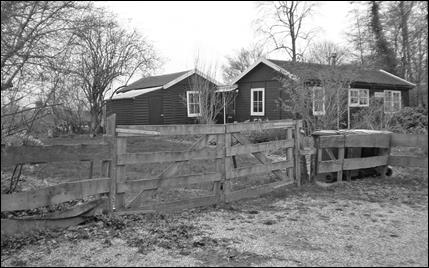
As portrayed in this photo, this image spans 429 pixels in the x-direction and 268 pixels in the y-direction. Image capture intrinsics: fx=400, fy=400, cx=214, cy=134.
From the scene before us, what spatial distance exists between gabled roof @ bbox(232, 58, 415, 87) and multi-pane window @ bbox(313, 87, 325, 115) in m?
0.95

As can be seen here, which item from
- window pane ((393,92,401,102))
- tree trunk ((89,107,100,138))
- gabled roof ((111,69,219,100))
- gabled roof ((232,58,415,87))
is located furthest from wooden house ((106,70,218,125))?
window pane ((393,92,401,102))

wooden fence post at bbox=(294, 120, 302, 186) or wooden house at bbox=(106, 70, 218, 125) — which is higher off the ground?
wooden house at bbox=(106, 70, 218, 125)

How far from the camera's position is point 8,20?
4418 millimetres

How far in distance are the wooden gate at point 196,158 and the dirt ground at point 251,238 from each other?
0.67 ft

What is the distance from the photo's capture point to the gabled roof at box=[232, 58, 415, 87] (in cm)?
1681

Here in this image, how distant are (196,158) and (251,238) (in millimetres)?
1658

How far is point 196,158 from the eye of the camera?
583 cm

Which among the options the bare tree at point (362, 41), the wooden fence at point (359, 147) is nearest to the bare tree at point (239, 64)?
the bare tree at point (362, 41)

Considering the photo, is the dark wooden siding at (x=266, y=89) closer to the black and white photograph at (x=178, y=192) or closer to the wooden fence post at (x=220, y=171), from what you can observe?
the black and white photograph at (x=178, y=192)

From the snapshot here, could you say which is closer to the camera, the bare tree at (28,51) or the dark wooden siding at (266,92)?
the bare tree at (28,51)

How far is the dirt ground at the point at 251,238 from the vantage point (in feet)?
12.7

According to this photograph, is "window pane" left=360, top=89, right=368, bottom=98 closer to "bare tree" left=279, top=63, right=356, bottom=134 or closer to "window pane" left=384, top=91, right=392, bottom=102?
"window pane" left=384, top=91, right=392, bottom=102

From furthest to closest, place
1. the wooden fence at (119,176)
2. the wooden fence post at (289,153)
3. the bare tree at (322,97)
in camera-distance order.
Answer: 1. the bare tree at (322,97)
2. the wooden fence post at (289,153)
3. the wooden fence at (119,176)

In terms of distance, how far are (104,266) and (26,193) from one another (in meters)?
1.23
